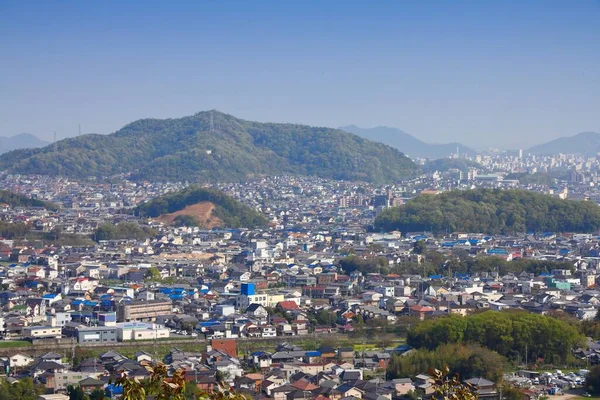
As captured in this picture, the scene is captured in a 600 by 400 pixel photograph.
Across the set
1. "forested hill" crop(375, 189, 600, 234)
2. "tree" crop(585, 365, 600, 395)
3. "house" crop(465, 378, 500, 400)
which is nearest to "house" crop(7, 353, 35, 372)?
"house" crop(465, 378, 500, 400)

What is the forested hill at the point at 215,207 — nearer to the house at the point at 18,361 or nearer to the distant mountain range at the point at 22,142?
the house at the point at 18,361

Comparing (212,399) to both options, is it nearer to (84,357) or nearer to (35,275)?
(84,357)

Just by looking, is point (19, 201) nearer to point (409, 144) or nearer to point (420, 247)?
point (420, 247)

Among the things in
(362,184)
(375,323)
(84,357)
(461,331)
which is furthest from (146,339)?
(362,184)

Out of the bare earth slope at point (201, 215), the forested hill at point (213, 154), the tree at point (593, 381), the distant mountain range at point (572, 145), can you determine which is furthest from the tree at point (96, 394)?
the distant mountain range at point (572, 145)

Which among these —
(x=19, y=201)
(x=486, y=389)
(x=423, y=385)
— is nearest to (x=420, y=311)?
(x=423, y=385)
